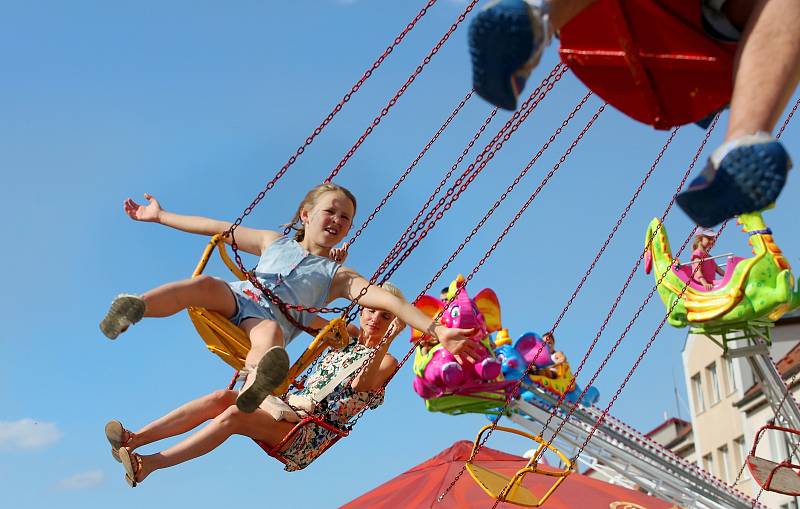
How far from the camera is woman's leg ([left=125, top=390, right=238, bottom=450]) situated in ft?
15.6

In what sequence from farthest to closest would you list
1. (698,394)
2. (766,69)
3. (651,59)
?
(698,394) < (651,59) < (766,69)

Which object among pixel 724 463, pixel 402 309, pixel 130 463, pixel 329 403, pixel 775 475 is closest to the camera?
pixel 402 309

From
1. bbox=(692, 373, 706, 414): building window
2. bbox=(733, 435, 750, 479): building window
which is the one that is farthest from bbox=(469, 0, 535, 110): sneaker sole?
bbox=(692, 373, 706, 414): building window

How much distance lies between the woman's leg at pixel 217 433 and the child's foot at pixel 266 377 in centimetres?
64

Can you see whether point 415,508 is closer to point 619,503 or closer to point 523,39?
point 619,503

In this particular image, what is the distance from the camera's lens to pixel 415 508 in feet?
29.0

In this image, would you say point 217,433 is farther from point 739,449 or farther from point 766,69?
point 739,449

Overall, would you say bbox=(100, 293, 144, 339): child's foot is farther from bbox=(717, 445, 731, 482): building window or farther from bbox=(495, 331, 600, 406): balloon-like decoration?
bbox=(717, 445, 731, 482): building window

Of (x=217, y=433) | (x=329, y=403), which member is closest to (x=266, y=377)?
(x=217, y=433)

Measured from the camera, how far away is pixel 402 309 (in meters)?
4.51

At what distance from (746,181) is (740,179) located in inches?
0.5

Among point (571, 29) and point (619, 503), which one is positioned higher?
point (619, 503)

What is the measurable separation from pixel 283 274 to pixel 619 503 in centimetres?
493

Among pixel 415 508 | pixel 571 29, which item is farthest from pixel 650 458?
pixel 571 29
